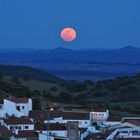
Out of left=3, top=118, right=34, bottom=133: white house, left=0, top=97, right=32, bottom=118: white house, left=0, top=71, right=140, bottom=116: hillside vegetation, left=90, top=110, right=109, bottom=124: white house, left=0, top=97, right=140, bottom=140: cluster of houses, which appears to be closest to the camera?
left=0, top=97, right=140, bottom=140: cluster of houses

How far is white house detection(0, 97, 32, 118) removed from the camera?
54.2m

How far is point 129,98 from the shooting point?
296 feet

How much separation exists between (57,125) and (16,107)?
7.78m

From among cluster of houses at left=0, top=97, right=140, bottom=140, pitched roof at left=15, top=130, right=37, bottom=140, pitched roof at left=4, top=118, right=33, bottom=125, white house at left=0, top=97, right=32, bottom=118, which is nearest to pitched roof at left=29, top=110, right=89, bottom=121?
cluster of houses at left=0, top=97, right=140, bottom=140

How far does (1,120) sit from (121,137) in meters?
9.37

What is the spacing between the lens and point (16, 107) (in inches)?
2168

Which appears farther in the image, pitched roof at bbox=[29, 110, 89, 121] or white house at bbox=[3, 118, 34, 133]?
pitched roof at bbox=[29, 110, 89, 121]

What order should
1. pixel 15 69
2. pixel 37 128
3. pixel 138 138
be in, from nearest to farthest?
pixel 138 138
pixel 37 128
pixel 15 69

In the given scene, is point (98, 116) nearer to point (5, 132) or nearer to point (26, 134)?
point (26, 134)

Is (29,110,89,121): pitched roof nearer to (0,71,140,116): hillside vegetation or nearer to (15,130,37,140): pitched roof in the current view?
(15,130,37,140): pitched roof

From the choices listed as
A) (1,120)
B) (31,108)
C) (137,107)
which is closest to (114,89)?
(137,107)

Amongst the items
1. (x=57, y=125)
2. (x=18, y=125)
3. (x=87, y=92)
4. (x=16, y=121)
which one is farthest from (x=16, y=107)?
(x=87, y=92)

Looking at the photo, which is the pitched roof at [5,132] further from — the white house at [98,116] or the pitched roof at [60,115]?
the white house at [98,116]

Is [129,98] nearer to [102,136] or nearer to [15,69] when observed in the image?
[102,136]
